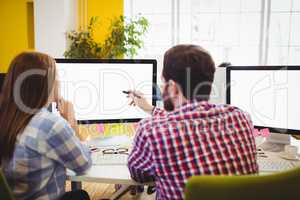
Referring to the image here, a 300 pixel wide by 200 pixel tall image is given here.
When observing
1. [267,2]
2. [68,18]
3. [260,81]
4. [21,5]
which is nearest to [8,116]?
[260,81]

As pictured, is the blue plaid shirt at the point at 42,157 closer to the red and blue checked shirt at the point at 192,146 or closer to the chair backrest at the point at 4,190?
the chair backrest at the point at 4,190

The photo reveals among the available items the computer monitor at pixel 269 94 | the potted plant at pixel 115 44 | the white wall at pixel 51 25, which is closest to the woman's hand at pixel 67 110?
the computer monitor at pixel 269 94

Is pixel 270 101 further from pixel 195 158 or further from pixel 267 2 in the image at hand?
pixel 267 2

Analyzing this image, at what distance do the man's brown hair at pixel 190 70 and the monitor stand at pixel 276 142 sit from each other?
29.8 inches

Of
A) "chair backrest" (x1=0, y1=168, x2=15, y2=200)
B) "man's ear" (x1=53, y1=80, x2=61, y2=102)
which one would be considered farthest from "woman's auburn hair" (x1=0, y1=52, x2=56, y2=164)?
"chair backrest" (x1=0, y1=168, x2=15, y2=200)

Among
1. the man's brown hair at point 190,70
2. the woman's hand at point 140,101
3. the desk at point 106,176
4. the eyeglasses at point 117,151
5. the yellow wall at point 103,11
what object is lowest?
the desk at point 106,176

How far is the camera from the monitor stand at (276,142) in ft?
5.67

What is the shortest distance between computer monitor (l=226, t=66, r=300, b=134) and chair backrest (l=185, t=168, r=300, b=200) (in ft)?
2.89

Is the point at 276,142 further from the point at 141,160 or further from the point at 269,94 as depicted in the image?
the point at 141,160

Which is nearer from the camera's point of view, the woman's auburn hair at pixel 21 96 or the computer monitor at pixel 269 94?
the woman's auburn hair at pixel 21 96

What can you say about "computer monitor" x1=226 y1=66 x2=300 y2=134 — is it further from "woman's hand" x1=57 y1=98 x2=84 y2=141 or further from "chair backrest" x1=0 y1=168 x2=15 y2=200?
"chair backrest" x1=0 y1=168 x2=15 y2=200

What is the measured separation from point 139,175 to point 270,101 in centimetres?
88

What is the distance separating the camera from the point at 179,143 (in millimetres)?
1011

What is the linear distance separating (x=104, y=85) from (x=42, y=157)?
655 mm
